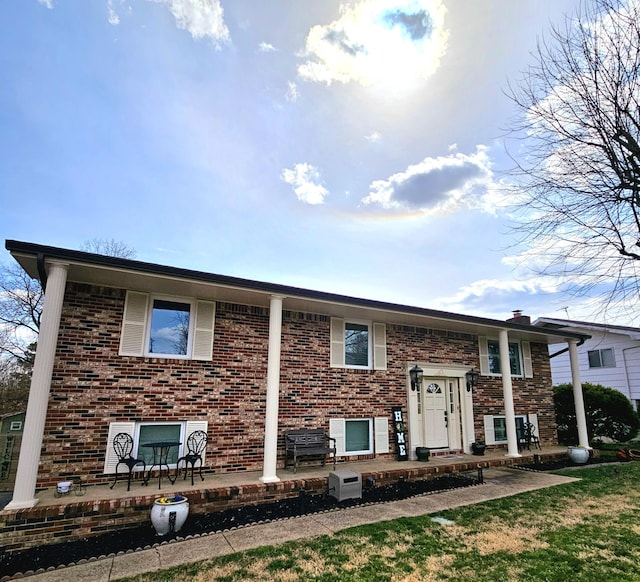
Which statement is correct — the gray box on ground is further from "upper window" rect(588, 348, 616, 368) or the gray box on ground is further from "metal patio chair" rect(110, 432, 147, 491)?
"upper window" rect(588, 348, 616, 368)

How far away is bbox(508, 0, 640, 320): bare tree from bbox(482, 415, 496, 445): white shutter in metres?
6.68

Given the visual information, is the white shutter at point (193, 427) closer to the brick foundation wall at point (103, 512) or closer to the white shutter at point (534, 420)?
the brick foundation wall at point (103, 512)

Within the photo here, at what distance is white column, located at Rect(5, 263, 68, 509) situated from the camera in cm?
465

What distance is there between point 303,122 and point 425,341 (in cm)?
713

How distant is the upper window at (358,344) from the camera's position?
888 cm

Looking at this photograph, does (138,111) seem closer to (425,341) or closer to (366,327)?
(366,327)

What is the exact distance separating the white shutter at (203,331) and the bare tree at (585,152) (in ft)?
18.8

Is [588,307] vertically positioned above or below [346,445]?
above

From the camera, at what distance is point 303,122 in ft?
35.4

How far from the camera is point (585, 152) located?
4.71 meters

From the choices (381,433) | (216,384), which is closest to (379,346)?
(381,433)

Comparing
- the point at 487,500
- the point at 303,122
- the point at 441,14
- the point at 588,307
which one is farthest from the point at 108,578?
the point at 303,122

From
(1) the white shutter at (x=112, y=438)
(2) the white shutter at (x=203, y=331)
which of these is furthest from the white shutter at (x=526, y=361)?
(1) the white shutter at (x=112, y=438)

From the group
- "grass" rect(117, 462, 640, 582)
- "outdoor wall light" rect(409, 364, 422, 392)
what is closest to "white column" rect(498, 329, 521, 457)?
"outdoor wall light" rect(409, 364, 422, 392)
